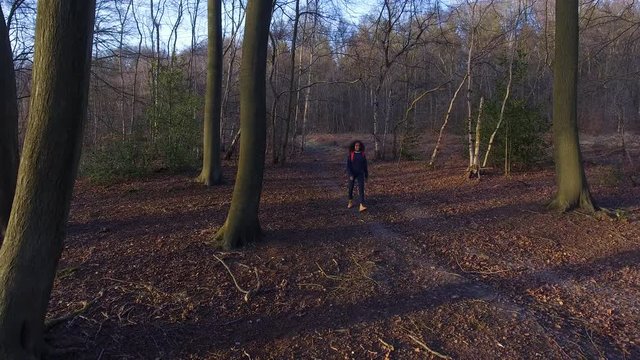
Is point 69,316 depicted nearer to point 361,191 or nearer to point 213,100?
point 361,191

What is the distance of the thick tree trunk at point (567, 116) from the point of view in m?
9.50

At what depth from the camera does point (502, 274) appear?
644cm

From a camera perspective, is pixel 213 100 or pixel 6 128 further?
pixel 213 100

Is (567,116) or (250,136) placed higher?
(567,116)

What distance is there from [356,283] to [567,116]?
6652mm

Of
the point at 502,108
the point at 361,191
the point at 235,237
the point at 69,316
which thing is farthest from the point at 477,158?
the point at 69,316

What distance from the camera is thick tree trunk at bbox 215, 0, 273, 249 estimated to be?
7.18m

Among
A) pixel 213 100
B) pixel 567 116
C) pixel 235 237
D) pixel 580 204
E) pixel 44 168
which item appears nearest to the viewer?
pixel 44 168

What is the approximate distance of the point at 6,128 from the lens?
21.9ft

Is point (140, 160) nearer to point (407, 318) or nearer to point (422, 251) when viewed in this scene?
point (422, 251)

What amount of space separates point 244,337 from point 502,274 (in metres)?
3.69

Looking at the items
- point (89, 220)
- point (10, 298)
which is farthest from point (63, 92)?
point (89, 220)

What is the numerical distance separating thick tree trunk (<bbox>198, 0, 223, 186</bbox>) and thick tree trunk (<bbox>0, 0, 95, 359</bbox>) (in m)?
9.47

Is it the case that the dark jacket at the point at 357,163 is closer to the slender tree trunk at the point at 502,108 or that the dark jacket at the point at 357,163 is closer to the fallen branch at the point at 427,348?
the fallen branch at the point at 427,348
